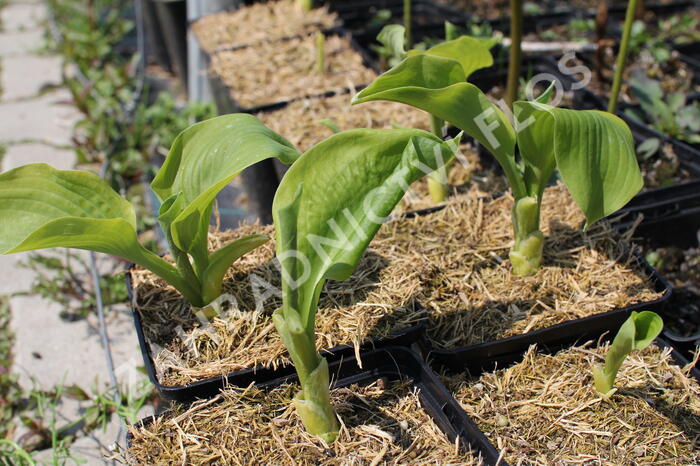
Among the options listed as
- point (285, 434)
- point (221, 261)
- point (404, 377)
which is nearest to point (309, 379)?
point (285, 434)

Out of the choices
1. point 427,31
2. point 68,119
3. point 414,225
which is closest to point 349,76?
point 427,31

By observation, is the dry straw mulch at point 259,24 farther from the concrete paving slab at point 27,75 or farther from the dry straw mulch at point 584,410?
the dry straw mulch at point 584,410

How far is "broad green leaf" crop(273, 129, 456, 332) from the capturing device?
86 cm

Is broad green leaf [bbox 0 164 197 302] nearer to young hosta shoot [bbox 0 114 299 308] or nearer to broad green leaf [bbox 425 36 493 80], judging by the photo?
young hosta shoot [bbox 0 114 299 308]

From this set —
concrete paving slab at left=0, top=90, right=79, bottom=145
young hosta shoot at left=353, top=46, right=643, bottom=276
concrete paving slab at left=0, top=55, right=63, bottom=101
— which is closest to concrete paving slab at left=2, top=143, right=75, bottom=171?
concrete paving slab at left=0, top=90, right=79, bottom=145

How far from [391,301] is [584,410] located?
14.4 inches

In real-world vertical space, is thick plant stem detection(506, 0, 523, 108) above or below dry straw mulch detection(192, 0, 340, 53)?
above

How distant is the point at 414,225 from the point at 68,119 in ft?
8.17

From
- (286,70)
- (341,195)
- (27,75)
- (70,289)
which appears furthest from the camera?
(27,75)

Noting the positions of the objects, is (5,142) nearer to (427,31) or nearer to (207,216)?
(427,31)

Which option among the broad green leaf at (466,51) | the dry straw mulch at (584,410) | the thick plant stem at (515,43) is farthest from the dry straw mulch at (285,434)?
the thick plant stem at (515,43)

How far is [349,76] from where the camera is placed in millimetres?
2307

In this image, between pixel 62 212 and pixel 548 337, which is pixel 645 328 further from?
pixel 62 212

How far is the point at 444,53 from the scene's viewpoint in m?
1.33
